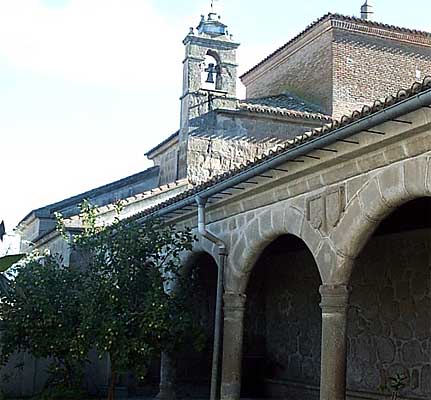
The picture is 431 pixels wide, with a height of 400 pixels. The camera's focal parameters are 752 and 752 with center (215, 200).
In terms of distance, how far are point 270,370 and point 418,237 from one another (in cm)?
472

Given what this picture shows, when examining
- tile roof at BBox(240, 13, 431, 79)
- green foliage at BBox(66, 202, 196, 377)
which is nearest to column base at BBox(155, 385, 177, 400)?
green foliage at BBox(66, 202, 196, 377)

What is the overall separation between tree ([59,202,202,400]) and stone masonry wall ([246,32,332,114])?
806 centimetres

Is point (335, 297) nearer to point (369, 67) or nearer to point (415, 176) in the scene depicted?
point (415, 176)

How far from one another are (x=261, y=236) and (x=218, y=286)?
1.08m

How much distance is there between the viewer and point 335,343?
7738mm

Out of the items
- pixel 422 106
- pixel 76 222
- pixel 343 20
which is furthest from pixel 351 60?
pixel 422 106

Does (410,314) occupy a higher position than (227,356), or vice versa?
(410,314)

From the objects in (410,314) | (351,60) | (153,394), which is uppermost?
(351,60)

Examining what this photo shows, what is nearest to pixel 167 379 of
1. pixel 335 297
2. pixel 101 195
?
pixel 335 297

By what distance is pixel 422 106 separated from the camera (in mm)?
5977

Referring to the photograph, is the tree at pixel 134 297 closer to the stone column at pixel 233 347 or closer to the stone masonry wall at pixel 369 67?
the stone column at pixel 233 347

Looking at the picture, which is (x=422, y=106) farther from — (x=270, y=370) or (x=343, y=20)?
(x=343, y=20)

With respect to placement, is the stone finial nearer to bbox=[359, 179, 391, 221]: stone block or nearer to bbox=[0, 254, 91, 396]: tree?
bbox=[0, 254, 91, 396]: tree

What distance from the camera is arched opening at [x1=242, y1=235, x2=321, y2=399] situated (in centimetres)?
1283
